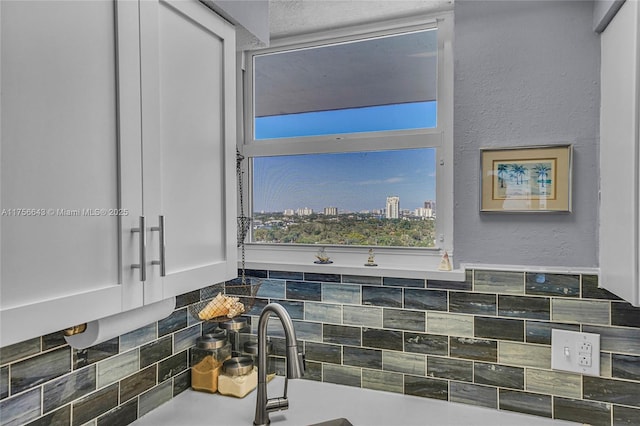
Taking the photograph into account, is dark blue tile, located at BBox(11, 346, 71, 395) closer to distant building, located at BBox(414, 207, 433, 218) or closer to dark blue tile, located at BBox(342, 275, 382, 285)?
dark blue tile, located at BBox(342, 275, 382, 285)

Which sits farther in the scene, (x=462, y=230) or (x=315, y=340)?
(x=315, y=340)

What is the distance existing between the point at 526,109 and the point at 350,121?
0.70m

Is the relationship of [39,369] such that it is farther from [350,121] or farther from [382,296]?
[350,121]

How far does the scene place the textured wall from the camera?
1414mm

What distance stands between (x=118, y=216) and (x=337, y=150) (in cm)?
111

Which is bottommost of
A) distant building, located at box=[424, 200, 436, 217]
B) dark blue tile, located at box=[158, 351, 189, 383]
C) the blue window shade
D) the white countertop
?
the white countertop

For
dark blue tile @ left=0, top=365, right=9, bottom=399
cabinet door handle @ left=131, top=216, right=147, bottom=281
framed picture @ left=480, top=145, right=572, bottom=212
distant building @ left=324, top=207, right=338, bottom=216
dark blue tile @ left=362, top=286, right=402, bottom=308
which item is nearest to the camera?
cabinet door handle @ left=131, top=216, right=147, bottom=281

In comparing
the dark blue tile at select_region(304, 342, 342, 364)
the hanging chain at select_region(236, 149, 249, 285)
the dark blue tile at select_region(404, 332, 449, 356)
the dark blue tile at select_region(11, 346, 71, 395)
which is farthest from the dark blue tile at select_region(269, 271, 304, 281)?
the dark blue tile at select_region(11, 346, 71, 395)

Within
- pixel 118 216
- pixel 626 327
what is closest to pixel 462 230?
pixel 626 327

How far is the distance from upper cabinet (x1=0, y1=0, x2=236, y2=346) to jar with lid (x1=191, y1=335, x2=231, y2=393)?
1.82 ft

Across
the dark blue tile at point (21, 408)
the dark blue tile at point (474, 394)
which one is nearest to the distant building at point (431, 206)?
the dark blue tile at point (474, 394)

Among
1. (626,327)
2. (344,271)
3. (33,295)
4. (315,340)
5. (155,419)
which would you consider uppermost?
(33,295)

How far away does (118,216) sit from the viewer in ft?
2.95

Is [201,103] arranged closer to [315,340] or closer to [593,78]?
[315,340]
